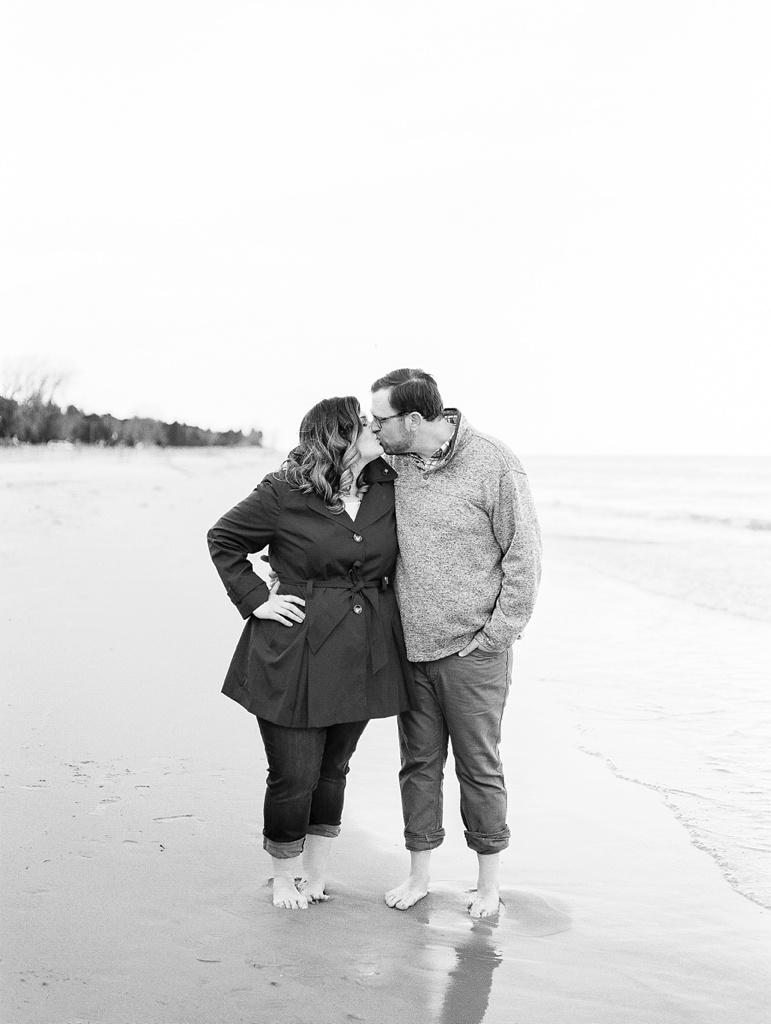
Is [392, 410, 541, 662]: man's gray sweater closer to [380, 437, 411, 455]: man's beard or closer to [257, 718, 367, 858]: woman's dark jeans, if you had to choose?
[380, 437, 411, 455]: man's beard

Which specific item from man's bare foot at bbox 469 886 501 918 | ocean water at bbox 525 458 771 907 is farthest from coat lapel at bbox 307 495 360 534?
ocean water at bbox 525 458 771 907

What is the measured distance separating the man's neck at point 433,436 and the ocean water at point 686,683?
1.86 metres

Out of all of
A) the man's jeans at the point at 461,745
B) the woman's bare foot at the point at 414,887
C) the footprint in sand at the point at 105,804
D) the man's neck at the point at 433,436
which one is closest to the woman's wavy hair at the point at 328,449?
the man's neck at the point at 433,436

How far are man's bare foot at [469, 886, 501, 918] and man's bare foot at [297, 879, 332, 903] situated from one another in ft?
1.58

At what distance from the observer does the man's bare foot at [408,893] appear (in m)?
3.14

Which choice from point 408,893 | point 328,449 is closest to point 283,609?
point 328,449

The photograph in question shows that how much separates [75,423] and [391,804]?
50720 millimetres

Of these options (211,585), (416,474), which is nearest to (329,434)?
(416,474)

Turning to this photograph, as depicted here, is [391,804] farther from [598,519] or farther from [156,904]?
[598,519]

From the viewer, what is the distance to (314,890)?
320 cm

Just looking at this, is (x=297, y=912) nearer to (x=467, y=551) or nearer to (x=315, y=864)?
(x=315, y=864)

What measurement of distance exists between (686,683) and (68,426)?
4815 cm

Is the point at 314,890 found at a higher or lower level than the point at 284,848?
lower

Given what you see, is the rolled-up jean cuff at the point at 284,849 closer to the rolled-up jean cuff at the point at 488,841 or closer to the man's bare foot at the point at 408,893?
the man's bare foot at the point at 408,893
